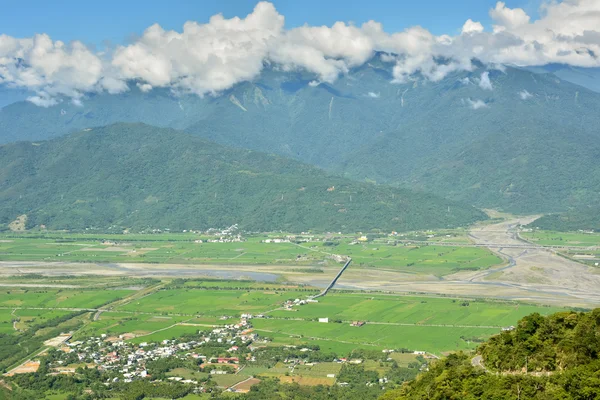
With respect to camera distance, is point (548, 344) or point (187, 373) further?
point (187, 373)

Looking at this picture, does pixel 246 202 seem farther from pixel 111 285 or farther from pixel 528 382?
pixel 528 382

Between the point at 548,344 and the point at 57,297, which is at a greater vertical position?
the point at 57,297

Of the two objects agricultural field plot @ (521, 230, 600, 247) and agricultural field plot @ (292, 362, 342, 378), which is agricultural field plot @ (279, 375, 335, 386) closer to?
agricultural field plot @ (292, 362, 342, 378)

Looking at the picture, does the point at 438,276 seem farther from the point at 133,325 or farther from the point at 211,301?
the point at 133,325

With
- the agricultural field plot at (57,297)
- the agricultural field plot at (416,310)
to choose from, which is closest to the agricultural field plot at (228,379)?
the agricultural field plot at (416,310)

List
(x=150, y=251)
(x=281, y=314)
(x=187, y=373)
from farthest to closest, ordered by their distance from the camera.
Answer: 1. (x=150, y=251)
2. (x=281, y=314)
3. (x=187, y=373)

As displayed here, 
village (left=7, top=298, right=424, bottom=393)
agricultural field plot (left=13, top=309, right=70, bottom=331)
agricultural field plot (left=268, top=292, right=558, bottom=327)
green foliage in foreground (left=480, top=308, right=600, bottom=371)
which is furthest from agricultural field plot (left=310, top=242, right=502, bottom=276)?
green foliage in foreground (left=480, top=308, right=600, bottom=371)

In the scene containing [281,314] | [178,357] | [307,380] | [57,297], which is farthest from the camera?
[57,297]

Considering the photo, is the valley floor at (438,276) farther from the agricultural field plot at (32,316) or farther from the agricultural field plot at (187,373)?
the agricultural field plot at (187,373)

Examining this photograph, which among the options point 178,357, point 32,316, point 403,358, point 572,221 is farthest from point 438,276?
point 572,221
